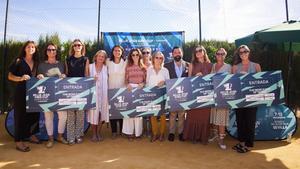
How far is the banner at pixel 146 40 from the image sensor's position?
907 cm

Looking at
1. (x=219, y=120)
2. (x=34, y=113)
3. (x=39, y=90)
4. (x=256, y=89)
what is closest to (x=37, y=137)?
(x=34, y=113)

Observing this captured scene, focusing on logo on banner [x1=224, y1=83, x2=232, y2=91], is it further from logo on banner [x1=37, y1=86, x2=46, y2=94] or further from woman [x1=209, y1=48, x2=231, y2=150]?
logo on banner [x1=37, y1=86, x2=46, y2=94]

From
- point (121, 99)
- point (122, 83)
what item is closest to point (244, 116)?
point (121, 99)

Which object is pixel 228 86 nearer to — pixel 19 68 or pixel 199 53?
pixel 199 53

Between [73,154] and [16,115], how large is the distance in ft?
4.04

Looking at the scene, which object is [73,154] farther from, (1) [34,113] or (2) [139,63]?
(2) [139,63]

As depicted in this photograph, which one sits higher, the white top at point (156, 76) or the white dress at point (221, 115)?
the white top at point (156, 76)

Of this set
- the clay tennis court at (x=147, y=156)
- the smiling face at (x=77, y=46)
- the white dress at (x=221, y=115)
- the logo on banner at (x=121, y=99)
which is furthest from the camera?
the logo on banner at (x=121, y=99)

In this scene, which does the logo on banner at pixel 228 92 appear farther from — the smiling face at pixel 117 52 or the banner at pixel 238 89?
the smiling face at pixel 117 52

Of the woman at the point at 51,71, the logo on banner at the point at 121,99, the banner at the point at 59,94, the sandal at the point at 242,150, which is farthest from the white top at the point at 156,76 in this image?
the sandal at the point at 242,150

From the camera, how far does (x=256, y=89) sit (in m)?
6.18

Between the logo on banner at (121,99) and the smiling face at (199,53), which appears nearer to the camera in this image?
the smiling face at (199,53)

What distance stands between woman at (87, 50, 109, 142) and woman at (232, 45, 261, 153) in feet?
7.79

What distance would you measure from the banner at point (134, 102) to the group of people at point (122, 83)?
5.8 inches
